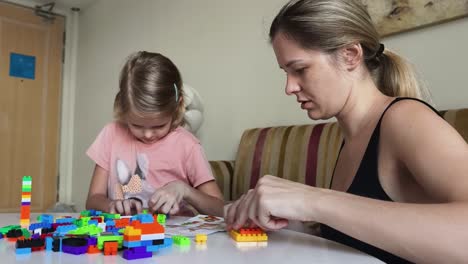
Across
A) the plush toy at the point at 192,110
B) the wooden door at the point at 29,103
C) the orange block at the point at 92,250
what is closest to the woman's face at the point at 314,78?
the orange block at the point at 92,250

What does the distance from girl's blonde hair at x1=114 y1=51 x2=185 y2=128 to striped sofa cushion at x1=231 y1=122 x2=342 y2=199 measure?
59 centimetres

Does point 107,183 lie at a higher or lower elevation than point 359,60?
lower

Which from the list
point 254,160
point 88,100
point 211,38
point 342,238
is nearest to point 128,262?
point 342,238

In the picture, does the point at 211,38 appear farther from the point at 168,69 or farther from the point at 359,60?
the point at 359,60

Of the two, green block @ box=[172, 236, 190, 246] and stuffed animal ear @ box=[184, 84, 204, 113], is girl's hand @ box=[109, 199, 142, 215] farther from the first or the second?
stuffed animal ear @ box=[184, 84, 204, 113]

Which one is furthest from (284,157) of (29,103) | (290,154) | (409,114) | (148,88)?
(29,103)

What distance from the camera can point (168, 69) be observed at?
4.52ft

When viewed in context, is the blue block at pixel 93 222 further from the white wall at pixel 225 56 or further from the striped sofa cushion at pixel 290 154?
the white wall at pixel 225 56

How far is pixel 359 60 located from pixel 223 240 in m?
0.45

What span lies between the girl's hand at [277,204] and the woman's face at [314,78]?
0.23 m

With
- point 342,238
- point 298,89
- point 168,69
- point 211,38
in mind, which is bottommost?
point 342,238

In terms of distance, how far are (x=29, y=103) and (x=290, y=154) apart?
2961 mm

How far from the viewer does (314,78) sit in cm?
82

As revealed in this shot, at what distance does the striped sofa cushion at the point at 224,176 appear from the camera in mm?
2012
